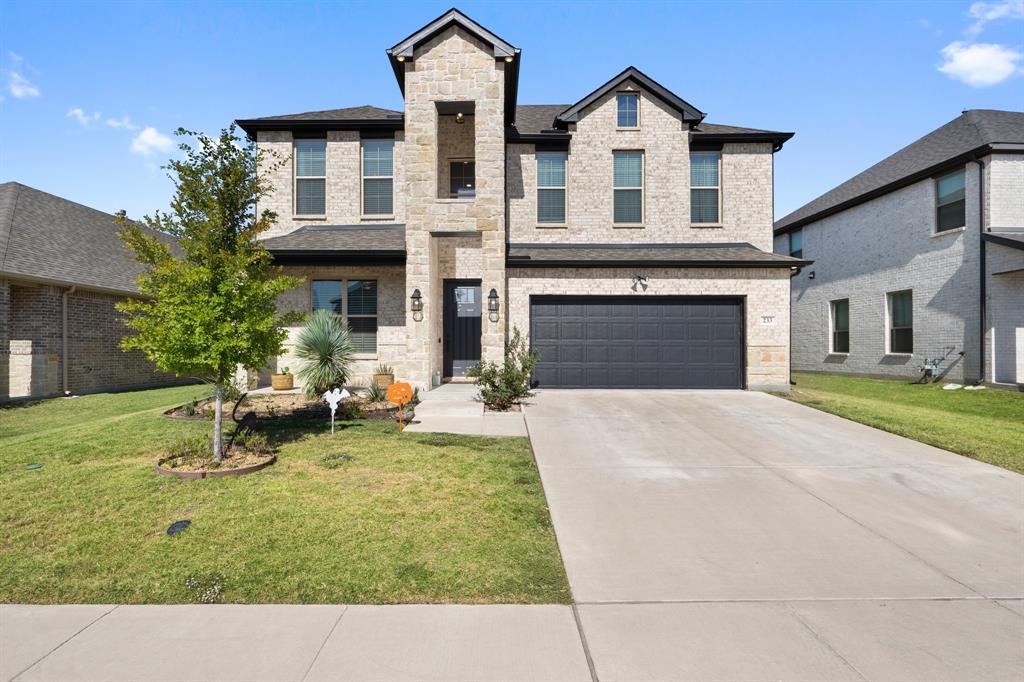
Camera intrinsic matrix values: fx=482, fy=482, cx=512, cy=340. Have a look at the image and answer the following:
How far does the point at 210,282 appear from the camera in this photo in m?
6.29

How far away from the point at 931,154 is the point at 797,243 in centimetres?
647

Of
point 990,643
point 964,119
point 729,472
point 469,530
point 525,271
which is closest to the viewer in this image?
point 990,643

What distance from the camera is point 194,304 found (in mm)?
5973

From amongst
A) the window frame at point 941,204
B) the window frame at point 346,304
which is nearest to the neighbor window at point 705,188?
the window frame at point 941,204

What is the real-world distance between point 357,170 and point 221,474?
11557 mm

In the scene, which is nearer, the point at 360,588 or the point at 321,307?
the point at 360,588

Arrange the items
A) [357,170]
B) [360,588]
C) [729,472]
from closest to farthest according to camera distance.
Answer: [360,588] < [729,472] < [357,170]

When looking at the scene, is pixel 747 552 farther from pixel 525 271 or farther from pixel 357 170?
pixel 357 170

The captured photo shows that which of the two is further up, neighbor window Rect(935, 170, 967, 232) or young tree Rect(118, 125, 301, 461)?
neighbor window Rect(935, 170, 967, 232)

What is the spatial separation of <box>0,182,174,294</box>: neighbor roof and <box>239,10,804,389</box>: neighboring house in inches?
248

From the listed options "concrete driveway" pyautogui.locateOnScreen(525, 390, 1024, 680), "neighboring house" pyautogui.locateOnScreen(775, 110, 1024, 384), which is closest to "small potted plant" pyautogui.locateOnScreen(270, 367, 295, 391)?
"concrete driveway" pyautogui.locateOnScreen(525, 390, 1024, 680)

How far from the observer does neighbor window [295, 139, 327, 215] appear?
15.1 m

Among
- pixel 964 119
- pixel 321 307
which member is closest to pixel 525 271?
pixel 321 307

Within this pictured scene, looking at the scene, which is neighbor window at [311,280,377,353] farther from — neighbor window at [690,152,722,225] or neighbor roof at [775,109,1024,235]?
neighbor roof at [775,109,1024,235]
